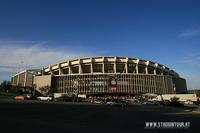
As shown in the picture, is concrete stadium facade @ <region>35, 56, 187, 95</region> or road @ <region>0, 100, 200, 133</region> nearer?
road @ <region>0, 100, 200, 133</region>

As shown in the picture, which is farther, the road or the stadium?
the stadium

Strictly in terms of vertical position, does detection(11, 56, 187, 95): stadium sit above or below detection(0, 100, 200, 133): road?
above

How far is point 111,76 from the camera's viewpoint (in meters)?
137

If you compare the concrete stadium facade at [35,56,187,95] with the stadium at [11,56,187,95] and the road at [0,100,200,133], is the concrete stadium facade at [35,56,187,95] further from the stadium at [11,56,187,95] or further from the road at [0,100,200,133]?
the road at [0,100,200,133]

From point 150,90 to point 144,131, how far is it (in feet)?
454

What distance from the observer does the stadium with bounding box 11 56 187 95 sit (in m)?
144

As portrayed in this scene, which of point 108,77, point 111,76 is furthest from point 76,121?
point 108,77

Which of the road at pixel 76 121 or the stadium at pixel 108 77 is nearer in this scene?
the road at pixel 76 121

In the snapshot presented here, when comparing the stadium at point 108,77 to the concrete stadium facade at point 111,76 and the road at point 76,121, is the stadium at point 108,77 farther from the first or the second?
the road at point 76,121

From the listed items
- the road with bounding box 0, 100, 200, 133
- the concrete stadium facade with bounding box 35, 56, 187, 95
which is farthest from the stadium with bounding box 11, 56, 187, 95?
the road with bounding box 0, 100, 200, 133

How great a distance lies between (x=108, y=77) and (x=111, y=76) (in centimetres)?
455

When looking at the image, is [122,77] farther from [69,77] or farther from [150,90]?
[69,77]

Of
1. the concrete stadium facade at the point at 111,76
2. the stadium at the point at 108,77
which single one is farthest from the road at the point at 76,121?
the concrete stadium facade at the point at 111,76

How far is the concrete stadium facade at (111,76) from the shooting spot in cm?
14400
